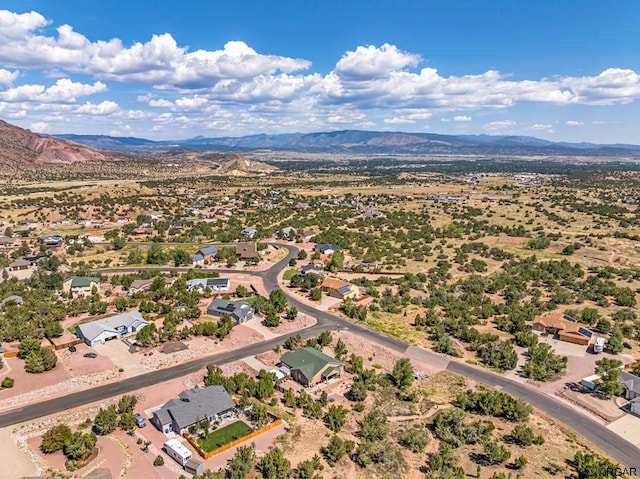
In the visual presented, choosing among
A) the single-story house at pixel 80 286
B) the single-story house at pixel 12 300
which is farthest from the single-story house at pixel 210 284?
the single-story house at pixel 12 300

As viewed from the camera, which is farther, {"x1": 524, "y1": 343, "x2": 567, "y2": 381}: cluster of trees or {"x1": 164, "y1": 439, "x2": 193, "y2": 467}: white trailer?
{"x1": 524, "y1": 343, "x2": 567, "y2": 381}: cluster of trees

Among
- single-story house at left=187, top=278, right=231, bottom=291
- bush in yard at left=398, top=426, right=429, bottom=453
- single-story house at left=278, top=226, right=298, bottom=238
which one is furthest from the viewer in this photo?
single-story house at left=278, top=226, right=298, bottom=238

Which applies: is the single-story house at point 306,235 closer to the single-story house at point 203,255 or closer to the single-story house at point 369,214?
the single-story house at point 203,255

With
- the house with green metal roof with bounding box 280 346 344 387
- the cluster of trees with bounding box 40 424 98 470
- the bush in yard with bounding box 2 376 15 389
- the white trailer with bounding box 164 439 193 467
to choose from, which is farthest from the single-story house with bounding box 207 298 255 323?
the cluster of trees with bounding box 40 424 98 470

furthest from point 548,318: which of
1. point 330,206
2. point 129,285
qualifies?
point 330,206

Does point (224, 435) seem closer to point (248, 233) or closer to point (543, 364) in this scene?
point (543, 364)

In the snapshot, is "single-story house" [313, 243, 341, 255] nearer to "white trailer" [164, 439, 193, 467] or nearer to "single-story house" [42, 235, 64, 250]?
"single-story house" [42, 235, 64, 250]

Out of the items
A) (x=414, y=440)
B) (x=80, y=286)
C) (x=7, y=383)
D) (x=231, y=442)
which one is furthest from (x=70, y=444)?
(x=80, y=286)
